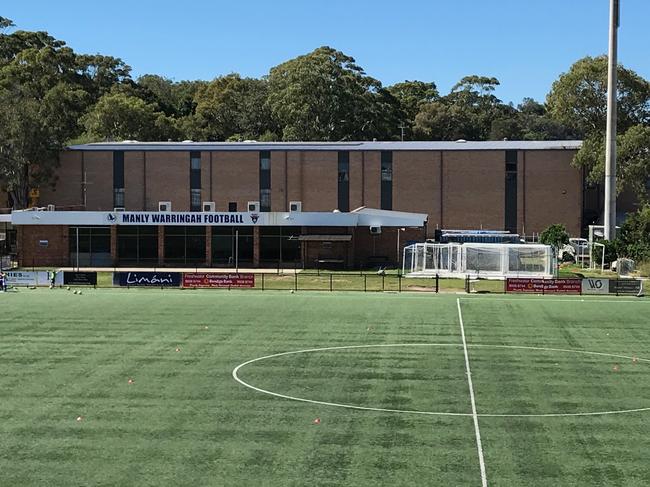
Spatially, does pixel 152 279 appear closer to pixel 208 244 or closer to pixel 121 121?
pixel 208 244

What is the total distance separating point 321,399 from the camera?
23.0m

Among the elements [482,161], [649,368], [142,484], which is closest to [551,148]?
[482,161]

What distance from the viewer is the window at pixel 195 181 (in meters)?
88.1

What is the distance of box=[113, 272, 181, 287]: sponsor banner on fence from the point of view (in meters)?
54.4

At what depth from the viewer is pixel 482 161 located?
283 feet

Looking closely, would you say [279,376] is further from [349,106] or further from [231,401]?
[349,106]

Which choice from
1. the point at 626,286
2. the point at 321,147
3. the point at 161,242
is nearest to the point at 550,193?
the point at 321,147

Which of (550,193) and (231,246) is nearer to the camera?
(231,246)

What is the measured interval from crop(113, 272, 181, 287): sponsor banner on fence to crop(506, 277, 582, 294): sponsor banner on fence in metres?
21.6

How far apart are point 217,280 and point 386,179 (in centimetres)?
3632

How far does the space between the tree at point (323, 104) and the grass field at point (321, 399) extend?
77.6 m

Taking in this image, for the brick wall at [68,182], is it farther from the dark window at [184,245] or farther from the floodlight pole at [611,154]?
the floodlight pole at [611,154]

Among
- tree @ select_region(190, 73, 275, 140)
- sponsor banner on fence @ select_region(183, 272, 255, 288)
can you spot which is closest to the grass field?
sponsor banner on fence @ select_region(183, 272, 255, 288)

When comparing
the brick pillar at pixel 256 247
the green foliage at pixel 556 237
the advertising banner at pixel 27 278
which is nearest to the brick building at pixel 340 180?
the brick pillar at pixel 256 247
